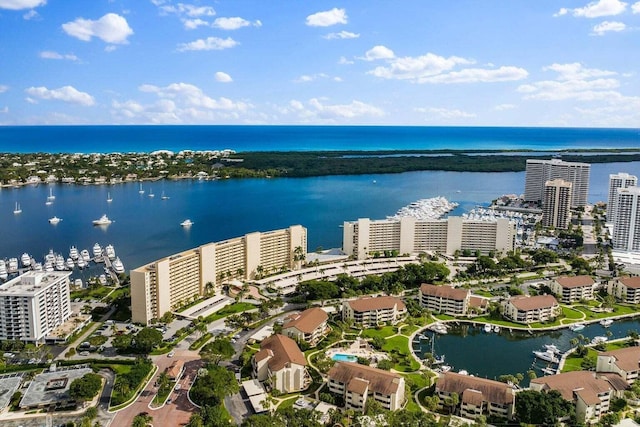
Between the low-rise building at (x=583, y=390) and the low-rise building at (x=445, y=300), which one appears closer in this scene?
the low-rise building at (x=583, y=390)

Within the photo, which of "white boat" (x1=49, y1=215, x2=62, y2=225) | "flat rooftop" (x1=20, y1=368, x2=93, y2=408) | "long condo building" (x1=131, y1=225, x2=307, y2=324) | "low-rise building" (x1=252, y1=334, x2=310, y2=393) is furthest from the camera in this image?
"white boat" (x1=49, y1=215, x2=62, y2=225)

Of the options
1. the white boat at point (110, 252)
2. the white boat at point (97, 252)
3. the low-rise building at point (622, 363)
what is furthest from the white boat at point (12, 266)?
the low-rise building at point (622, 363)

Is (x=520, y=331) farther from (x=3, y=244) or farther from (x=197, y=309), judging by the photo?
(x=3, y=244)

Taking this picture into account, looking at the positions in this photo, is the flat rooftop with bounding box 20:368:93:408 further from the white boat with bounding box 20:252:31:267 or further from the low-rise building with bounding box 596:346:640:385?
the low-rise building with bounding box 596:346:640:385

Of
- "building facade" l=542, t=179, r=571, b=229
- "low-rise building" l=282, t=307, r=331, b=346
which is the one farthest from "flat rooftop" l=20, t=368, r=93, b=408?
"building facade" l=542, t=179, r=571, b=229

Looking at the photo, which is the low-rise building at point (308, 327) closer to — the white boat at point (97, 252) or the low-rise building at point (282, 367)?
the low-rise building at point (282, 367)

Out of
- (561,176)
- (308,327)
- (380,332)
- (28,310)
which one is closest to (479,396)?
(380,332)

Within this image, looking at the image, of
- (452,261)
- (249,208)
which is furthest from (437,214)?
(249,208)
